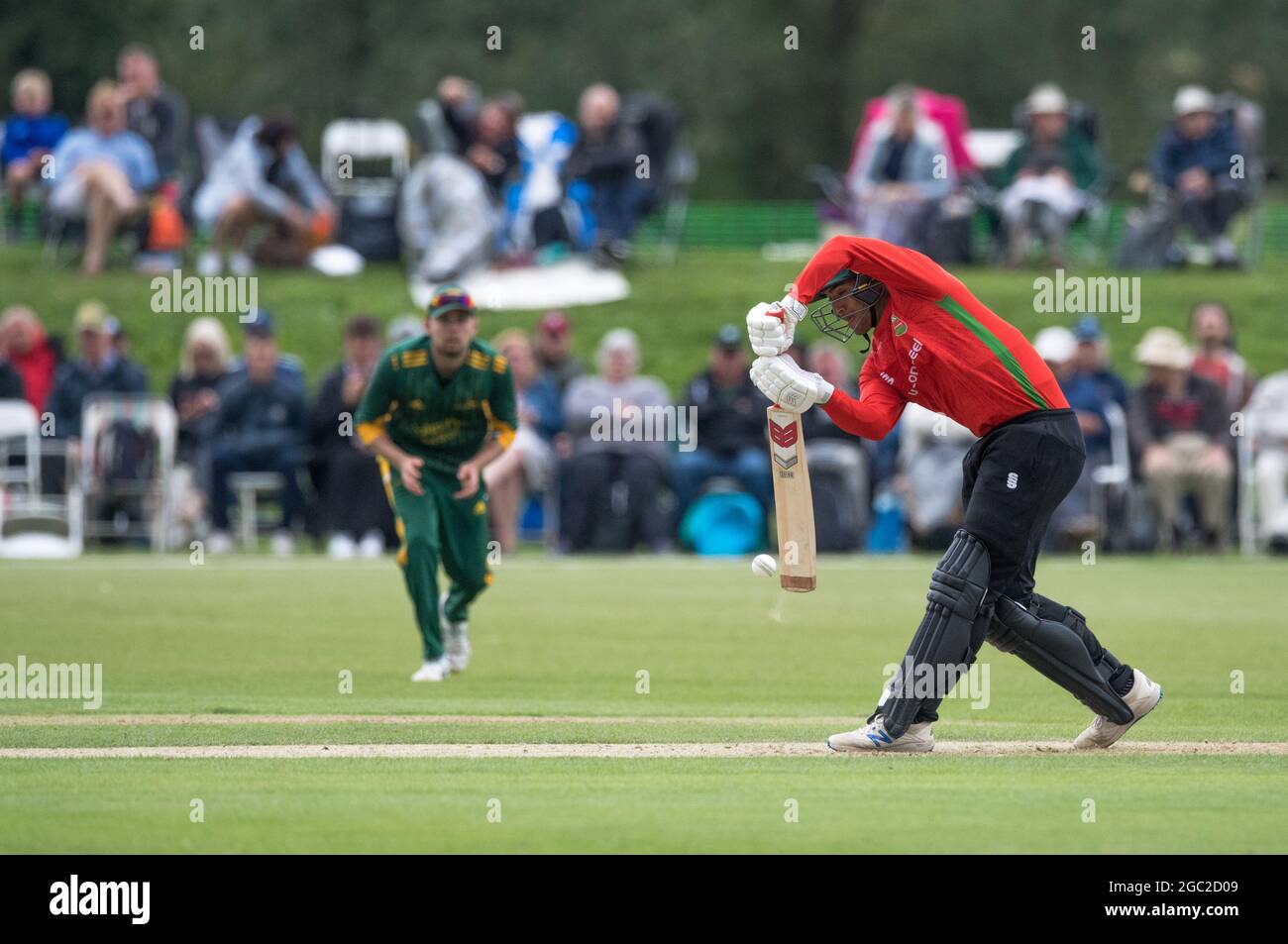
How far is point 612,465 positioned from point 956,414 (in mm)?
12350

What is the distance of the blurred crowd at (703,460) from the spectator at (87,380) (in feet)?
0.11

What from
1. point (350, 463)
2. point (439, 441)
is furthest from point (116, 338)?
point (439, 441)

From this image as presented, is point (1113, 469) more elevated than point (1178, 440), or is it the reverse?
point (1178, 440)

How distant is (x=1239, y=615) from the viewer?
58.9 feet

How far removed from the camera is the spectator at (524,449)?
2295cm

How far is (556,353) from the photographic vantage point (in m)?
24.7

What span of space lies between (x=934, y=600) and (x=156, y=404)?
14.6 metres

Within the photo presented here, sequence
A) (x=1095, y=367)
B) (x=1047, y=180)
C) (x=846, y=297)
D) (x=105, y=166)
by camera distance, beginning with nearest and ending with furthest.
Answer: (x=846, y=297) → (x=1095, y=367) → (x=105, y=166) → (x=1047, y=180)

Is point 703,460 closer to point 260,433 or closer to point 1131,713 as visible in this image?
point 260,433

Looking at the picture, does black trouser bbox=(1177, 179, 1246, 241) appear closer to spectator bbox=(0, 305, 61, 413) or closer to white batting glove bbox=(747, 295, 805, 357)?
spectator bbox=(0, 305, 61, 413)

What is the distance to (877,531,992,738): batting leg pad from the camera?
10.5 meters

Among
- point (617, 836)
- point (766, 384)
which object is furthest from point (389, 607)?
point (617, 836)

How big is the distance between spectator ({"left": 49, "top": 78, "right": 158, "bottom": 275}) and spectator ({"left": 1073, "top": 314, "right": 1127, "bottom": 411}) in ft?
40.2
